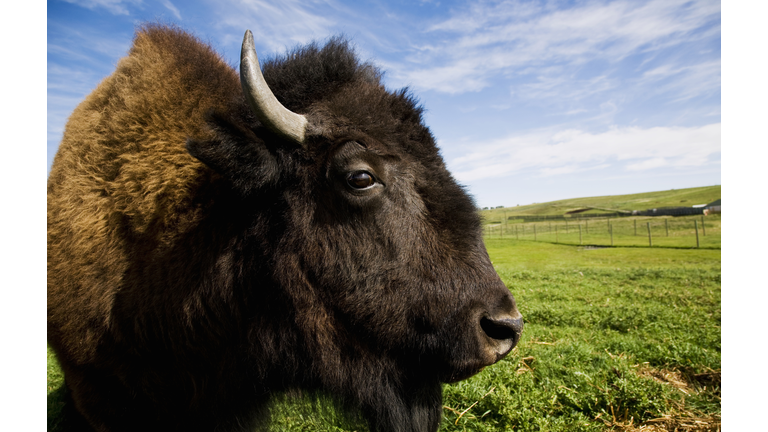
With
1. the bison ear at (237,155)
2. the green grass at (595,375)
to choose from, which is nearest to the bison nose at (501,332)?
the green grass at (595,375)

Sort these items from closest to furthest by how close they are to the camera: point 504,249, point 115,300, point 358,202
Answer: point 358,202 < point 115,300 < point 504,249

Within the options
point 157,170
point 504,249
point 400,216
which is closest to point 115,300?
point 157,170

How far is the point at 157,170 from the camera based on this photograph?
2.57m

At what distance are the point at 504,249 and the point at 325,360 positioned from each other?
23956mm

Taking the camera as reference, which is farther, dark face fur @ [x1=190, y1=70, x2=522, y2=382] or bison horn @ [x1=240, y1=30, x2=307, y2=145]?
dark face fur @ [x1=190, y1=70, x2=522, y2=382]

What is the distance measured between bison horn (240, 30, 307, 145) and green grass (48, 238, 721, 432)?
186 centimetres

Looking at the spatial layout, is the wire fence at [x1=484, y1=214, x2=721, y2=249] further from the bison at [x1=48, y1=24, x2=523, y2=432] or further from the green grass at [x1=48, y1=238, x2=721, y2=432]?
the bison at [x1=48, y1=24, x2=523, y2=432]

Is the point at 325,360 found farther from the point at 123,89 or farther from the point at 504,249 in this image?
the point at 504,249

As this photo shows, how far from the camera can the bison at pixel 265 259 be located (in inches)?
90.2

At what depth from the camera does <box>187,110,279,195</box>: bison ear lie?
7.13 feet

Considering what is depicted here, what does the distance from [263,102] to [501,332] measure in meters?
1.87

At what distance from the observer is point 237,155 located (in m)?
2.24

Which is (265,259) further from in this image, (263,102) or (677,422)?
(677,422)

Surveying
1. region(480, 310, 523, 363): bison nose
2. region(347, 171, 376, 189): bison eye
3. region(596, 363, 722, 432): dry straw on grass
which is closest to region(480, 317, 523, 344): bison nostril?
region(480, 310, 523, 363): bison nose
